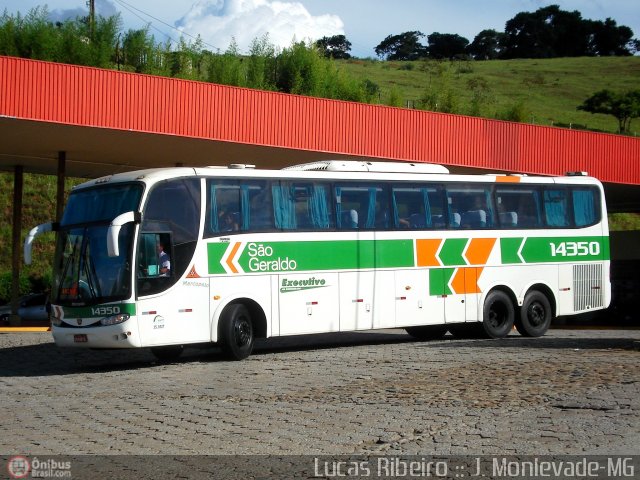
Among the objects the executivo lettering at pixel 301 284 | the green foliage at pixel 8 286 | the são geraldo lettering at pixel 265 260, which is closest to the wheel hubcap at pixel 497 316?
the executivo lettering at pixel 301 284

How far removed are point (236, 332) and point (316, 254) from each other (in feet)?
7.92

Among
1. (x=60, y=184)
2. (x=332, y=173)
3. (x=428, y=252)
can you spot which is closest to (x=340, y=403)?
(x=332, y=173)

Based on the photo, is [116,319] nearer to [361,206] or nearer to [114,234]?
[114,234]

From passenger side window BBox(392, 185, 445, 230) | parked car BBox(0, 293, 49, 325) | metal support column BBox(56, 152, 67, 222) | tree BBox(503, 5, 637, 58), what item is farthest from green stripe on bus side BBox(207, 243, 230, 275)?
tree BBox(503, 5, 637, 58)

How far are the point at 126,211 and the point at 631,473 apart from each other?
10.9 m

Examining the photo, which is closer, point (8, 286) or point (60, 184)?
point (60, 184)

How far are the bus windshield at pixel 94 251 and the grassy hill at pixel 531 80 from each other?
223 ft

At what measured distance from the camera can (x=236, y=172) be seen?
18.5 meters

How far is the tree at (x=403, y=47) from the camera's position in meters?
144

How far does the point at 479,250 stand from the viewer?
21953mm

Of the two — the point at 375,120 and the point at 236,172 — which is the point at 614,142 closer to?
the point at 375,120

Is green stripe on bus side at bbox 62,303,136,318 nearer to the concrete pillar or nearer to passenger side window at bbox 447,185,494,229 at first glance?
passenger side window at bbox 447,185,494,229

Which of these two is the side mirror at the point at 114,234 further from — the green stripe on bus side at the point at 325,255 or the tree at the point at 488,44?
the tree at the point at 488,44

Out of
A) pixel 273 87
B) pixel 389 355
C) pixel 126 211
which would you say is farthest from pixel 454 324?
pixel 273 87
